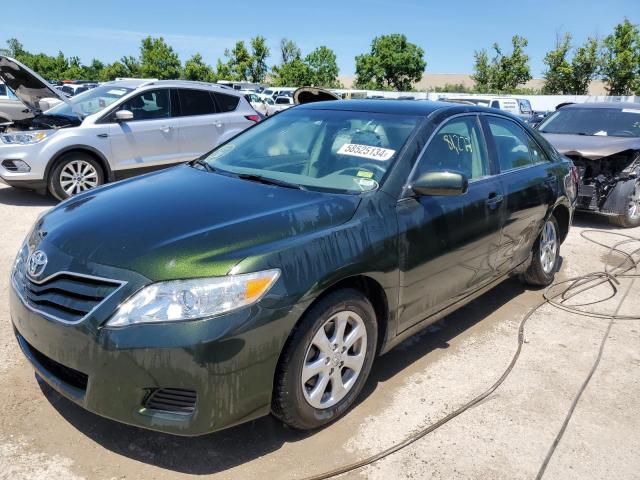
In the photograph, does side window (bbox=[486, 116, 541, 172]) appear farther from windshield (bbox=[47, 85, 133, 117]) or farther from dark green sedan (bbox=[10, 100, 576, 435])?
windshield (bbox=[47, 85, 133, 117])

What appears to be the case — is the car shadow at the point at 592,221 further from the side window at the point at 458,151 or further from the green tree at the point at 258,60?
the green tree at the point at 258,60

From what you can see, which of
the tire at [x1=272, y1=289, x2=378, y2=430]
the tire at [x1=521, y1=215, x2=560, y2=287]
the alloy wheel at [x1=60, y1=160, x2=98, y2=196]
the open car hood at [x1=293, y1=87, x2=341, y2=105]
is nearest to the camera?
the tire at [x1=272, y1=289, x2=378, y2=430]

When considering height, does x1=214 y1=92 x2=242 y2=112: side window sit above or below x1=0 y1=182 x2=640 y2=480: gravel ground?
above

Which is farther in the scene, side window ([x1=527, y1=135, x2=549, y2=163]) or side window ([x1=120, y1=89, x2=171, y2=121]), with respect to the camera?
side window ([x1=120, y1=89, x2=171, y2=121])

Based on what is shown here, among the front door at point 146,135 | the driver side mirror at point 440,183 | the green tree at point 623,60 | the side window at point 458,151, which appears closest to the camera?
the driver side mirror at point 440,183

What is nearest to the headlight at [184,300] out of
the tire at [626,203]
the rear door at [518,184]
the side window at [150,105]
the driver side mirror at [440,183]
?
the driver side mirror at [440,183]

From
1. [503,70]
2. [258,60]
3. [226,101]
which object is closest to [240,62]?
[258,60]

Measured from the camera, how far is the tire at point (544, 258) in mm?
4992

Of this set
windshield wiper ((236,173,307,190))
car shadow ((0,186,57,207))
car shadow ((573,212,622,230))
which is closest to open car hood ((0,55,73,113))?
car shadow ((0,186,57,207))

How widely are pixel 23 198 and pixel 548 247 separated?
7101mm

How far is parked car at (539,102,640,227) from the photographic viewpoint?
25.0 feet

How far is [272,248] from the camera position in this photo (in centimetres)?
252

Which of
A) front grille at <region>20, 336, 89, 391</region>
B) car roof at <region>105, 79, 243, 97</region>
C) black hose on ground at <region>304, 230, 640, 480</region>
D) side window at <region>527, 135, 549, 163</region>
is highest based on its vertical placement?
car roof at <region>105, 79, 243, 97</region>

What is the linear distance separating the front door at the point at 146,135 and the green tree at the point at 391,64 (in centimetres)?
5452
